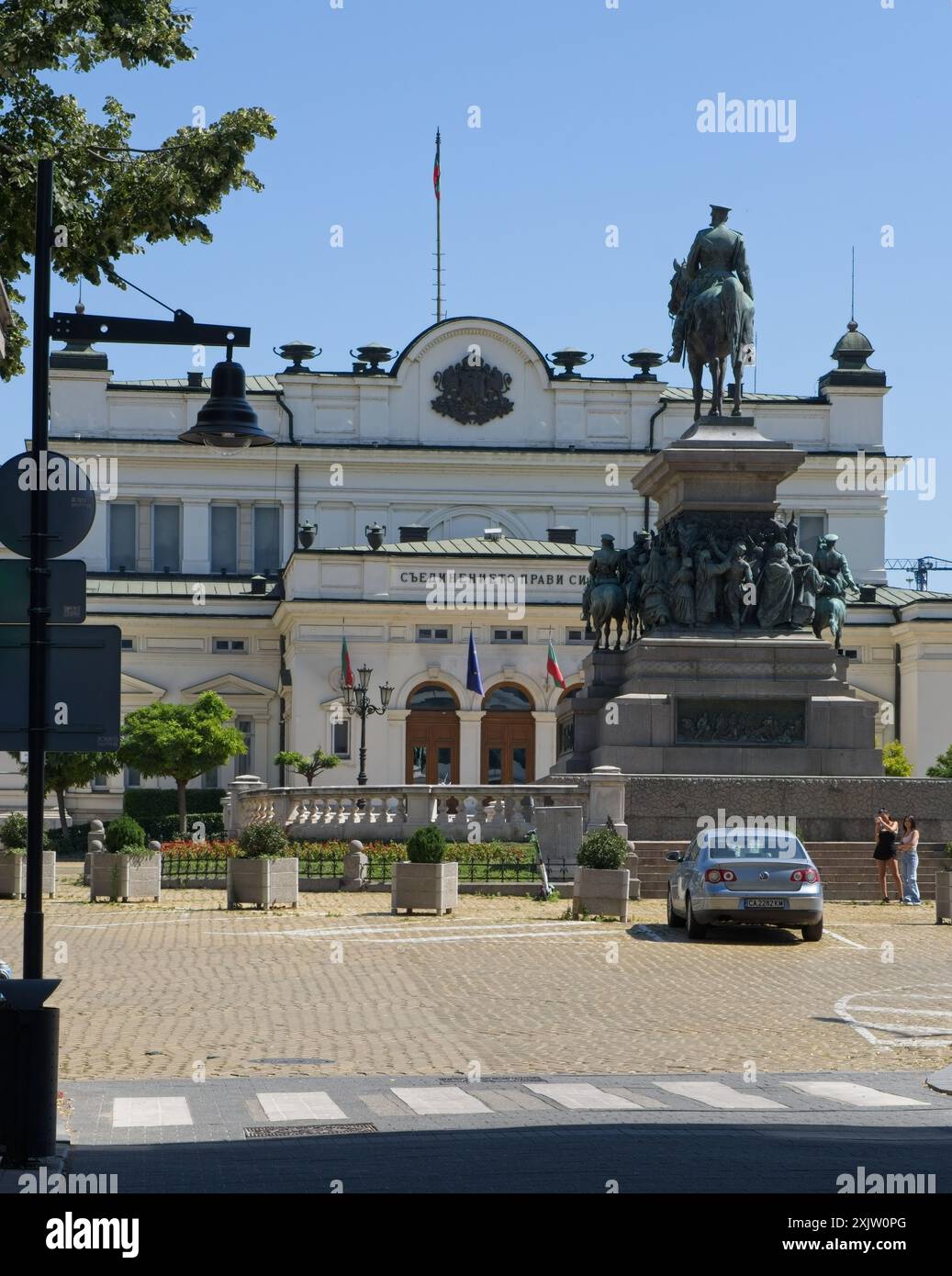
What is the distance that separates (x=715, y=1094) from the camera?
1538 centimetres

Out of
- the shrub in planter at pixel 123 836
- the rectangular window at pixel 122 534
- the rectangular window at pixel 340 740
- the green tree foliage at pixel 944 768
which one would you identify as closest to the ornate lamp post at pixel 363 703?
the rectangular window at pixel 340 740

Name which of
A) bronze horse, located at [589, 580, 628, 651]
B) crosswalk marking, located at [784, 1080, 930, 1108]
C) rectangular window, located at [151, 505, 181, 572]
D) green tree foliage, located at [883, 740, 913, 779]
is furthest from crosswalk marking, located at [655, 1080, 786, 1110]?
rectangular window, located at [151, 505, 181, 572]

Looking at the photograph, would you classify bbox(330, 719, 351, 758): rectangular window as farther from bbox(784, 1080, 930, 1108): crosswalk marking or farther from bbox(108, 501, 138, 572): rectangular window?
bbox(784, 1080, 930, 1108): crosswalk marking

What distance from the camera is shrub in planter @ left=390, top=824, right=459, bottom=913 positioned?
32.2 meters

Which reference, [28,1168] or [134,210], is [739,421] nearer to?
[134,210]

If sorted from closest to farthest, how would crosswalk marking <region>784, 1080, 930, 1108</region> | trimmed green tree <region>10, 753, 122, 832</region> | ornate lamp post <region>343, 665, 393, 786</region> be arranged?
crosswalk marking <region>784, 1080, 930, 1108</region> → ornate lamp post <region>343, 665, 393, 786</region> → trimmed green tree <region>10, 753, 122, 832</region>

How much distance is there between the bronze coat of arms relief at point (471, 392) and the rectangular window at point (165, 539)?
483 inches

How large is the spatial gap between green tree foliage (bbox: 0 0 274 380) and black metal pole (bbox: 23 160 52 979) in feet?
17.9

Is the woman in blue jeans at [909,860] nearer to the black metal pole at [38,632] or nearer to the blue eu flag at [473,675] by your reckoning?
the black metal pole at [38,632]

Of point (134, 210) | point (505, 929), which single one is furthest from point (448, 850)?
point (134, 210)

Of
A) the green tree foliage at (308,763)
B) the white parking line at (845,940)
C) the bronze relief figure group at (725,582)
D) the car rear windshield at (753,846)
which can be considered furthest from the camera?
the green tree foliage at (308,763)

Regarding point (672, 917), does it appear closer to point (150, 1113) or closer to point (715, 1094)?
point (715, 1094)

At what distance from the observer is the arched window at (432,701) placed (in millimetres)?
80188

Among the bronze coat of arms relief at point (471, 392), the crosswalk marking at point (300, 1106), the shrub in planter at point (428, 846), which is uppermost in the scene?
the bronze coat of arms relief at point (471, 392)
